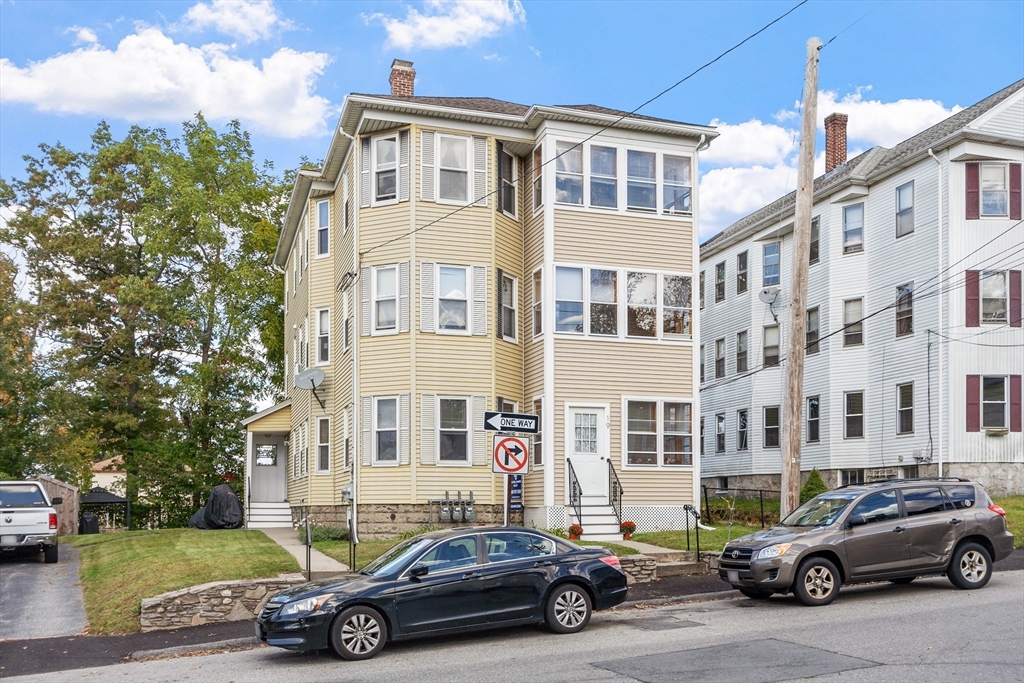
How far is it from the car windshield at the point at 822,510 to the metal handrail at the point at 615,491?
284 inches

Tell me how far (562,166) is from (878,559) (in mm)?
12230

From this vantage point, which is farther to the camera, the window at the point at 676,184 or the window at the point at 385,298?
the window at the point at 676,184

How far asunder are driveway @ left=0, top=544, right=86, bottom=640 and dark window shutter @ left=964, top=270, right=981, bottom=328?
22831 mm

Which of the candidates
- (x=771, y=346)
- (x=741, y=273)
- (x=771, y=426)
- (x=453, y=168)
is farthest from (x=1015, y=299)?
(x=453, y=168)

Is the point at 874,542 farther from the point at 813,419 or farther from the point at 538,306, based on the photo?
the point at 813,419

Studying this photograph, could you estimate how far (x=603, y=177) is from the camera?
80.2 feet

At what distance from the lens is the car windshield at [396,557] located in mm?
12828

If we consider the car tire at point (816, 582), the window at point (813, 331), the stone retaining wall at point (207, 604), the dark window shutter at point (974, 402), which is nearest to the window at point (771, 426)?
the window at point (813, 331)

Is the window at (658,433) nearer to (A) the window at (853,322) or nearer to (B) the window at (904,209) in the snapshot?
(A) the window at (853,322)

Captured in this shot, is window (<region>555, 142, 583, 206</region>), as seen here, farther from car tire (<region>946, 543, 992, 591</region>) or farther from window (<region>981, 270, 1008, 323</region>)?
window (<region>981, 270, 1008, 323</region>)

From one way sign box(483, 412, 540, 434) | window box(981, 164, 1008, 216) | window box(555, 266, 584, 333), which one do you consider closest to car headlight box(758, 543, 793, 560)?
one way sign box(483, 412, 540, 434)

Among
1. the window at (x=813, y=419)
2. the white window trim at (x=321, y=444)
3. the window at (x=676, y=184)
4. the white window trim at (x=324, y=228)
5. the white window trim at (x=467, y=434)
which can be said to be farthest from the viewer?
the window at (x=813, y=419)

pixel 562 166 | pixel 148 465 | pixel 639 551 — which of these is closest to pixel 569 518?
pixel 639 551

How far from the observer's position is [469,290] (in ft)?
78.4
